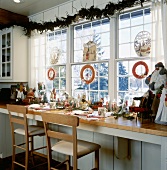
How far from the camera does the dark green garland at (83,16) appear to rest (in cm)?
270

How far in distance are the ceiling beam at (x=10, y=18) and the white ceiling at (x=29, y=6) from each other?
83 mm

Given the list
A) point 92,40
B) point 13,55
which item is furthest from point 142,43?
point 13,55

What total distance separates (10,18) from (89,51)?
1.75m

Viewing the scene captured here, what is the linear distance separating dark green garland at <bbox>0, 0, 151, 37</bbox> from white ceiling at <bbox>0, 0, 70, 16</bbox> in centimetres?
22

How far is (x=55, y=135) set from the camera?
6.93ft

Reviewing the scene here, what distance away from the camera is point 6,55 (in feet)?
13.4

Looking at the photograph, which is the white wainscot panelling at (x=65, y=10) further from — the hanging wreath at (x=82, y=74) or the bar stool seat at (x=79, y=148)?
the bar stool seat at (x=79, y=148)

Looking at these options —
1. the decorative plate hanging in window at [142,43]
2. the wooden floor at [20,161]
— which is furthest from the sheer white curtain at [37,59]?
the decorative plate hanging in window at [142,43]

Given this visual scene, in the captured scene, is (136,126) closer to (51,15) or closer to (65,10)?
(65,10)

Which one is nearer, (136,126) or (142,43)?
(136,126)

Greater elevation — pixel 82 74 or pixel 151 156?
pixel 82 74

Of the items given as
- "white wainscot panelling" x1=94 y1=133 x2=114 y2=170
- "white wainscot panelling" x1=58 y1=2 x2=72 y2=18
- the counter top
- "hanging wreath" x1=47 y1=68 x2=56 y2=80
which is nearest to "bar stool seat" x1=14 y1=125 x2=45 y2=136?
"white wainscot panelling" x1=94 y1=133 x2=114 y2=170

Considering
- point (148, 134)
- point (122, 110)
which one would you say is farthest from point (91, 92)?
point (148, 134)

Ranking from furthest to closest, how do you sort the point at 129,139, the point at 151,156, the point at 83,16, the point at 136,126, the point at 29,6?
the point at 29,6, the point at 83,16, the point at 129,139, the point at 151,156, the point at 136,126
